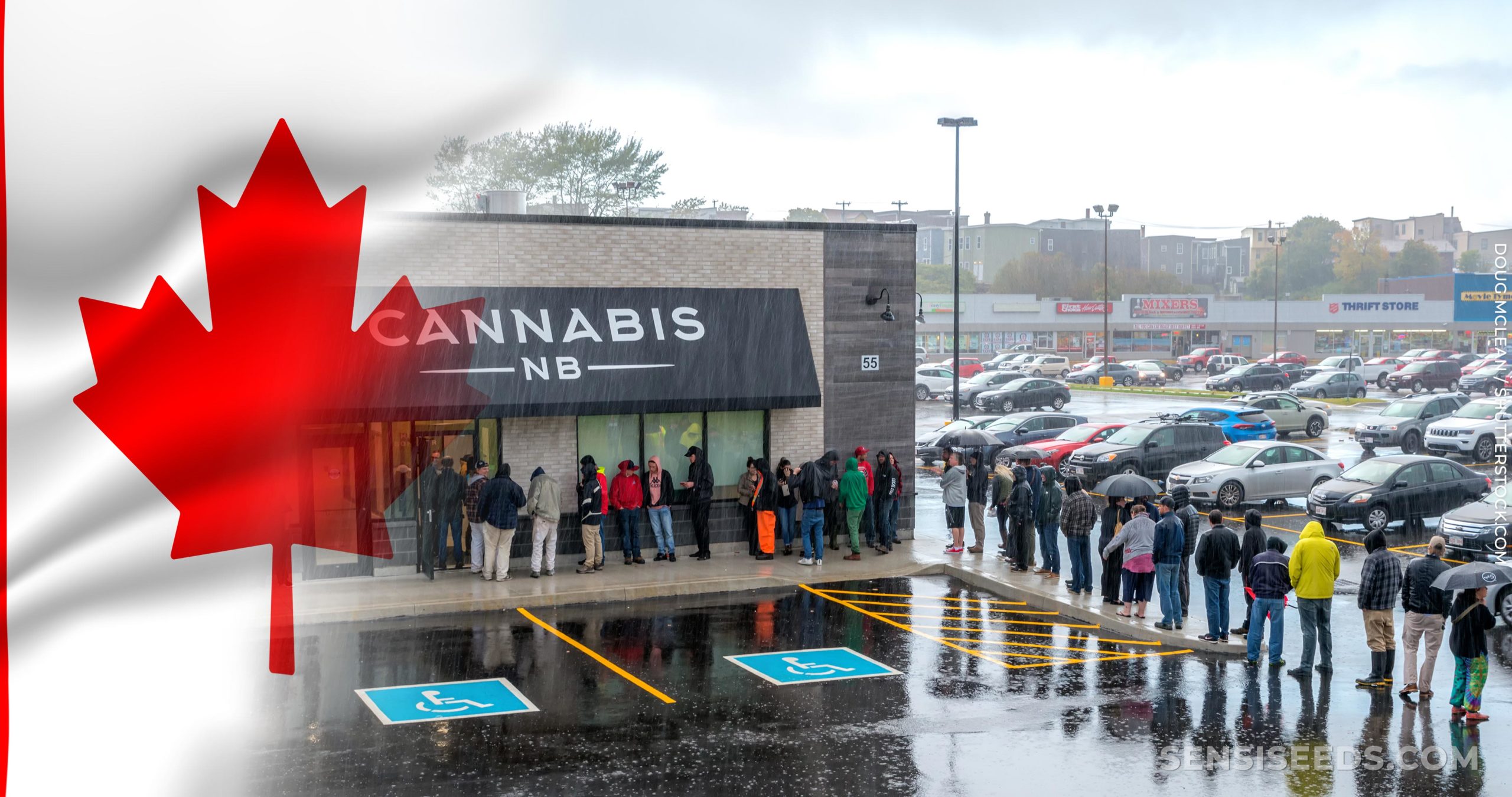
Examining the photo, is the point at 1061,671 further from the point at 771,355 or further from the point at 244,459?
the point at 244,459

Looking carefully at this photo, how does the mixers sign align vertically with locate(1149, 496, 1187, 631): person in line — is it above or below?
above

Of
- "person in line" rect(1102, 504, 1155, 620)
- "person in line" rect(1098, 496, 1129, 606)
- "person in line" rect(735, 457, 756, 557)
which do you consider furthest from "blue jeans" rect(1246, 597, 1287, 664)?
"person in line" rect(735, 457, 756, 557)

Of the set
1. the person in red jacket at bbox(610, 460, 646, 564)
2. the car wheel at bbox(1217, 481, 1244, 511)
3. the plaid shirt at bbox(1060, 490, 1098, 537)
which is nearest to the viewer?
the plaid shirt at bbox(1060, 490, 1098, 537)

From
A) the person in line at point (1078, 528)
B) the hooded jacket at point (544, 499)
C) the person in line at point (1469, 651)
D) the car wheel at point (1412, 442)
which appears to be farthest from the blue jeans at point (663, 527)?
the car wheel at point (1412, 442)

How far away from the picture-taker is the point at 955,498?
18.4m

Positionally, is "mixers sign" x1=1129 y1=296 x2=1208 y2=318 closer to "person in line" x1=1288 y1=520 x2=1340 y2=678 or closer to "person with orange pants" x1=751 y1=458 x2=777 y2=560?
"person with orange pants" x1=751 y1=458 x2=777 y2=560

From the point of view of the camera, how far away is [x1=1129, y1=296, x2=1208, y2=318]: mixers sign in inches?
3403

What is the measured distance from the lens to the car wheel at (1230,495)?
24.0 m

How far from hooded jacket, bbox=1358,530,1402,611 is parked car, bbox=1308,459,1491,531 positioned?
32.6ft

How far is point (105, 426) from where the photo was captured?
4.46 ft

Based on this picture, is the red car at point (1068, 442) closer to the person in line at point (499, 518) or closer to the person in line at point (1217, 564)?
the person in line at point (1217, 564)

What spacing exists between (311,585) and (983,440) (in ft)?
63.6

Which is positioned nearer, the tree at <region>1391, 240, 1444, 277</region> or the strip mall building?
the strip mall building

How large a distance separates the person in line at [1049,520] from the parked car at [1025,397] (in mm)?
29051
